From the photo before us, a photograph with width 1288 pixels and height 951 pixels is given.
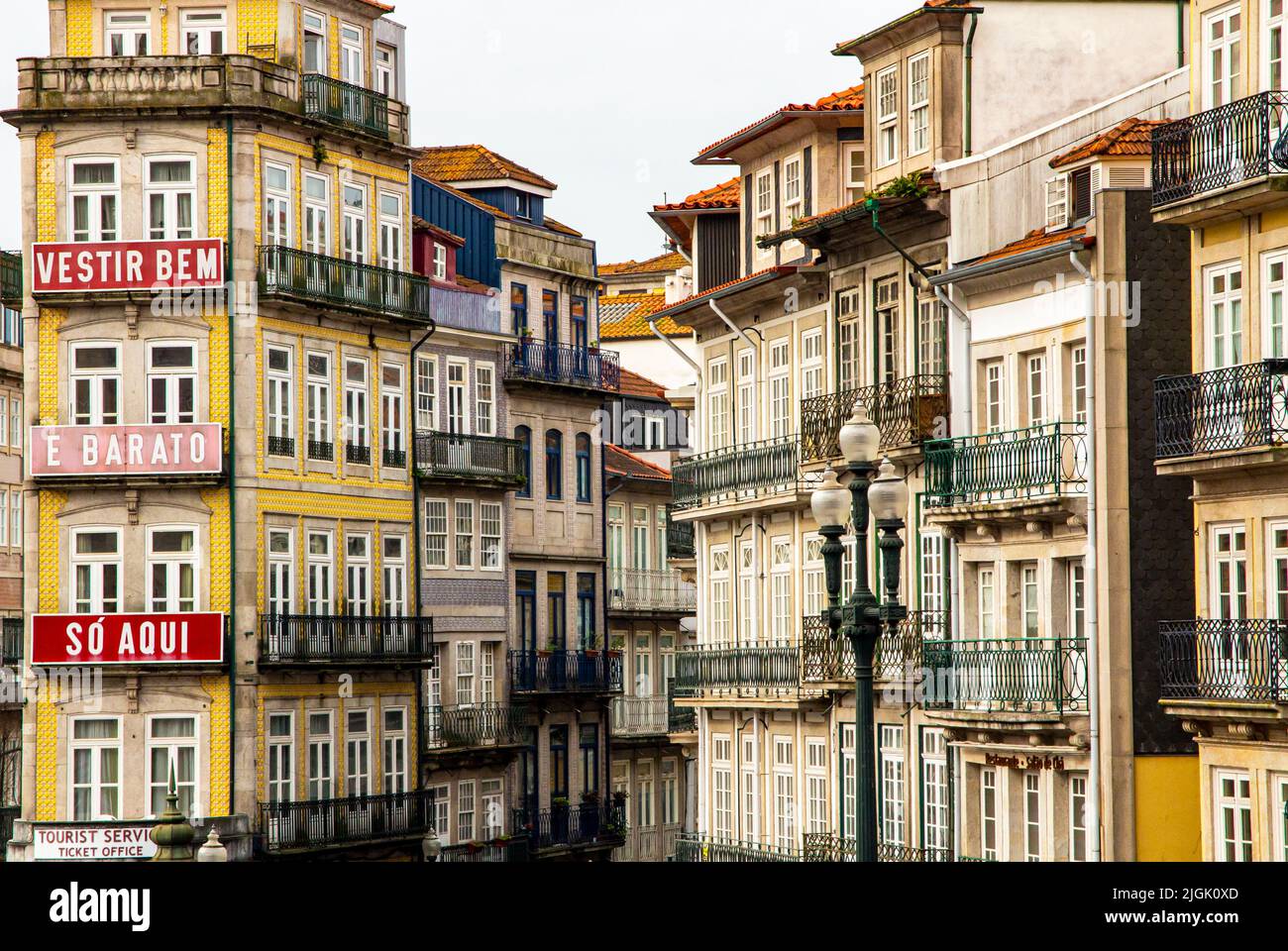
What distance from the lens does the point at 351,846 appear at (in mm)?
57062

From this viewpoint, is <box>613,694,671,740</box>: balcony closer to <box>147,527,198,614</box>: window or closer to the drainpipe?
<box>147,527,198,614</box>: window

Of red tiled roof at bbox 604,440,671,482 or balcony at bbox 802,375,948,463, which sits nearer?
balcony at bbox 802,375,948,463

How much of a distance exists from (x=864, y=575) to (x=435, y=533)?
125 ft

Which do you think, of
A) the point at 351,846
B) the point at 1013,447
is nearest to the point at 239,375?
the point at 351,846

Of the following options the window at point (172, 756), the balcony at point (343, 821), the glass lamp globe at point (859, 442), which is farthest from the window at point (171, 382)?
the glass lamp globe at point (859, 442)

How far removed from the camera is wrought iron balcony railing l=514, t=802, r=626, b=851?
2670 inches

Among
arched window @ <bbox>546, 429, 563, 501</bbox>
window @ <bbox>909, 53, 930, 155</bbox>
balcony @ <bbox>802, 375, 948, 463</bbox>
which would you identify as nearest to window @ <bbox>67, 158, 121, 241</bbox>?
arched window @ <bbox>546, 429, 563, 501</bbox>

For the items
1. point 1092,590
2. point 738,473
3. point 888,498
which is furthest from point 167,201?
point 888,498

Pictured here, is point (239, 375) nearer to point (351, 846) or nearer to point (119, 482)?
point (119, 482)

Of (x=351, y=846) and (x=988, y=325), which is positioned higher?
(x=988, y=325)

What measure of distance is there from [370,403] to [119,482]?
7022 mm

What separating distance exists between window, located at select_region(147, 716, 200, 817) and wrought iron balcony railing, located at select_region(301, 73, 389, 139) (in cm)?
1364

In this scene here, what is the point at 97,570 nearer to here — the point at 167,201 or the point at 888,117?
the point at 167,201

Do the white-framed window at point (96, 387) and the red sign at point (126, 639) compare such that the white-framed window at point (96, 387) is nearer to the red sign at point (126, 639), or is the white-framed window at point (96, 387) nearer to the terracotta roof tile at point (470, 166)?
the red sign at point (126, 639)
